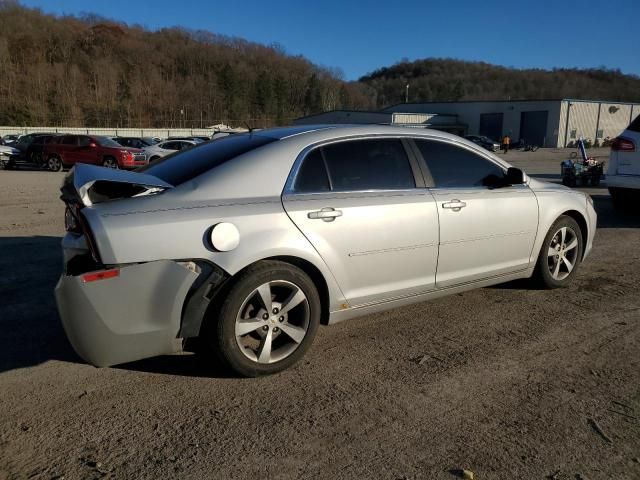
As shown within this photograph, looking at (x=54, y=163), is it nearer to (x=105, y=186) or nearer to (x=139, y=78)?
(x=105, y=186)

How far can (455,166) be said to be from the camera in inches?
171

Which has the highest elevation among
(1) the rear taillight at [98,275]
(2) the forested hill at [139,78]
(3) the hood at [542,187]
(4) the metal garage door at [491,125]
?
(2) the forested hill at [139,78]

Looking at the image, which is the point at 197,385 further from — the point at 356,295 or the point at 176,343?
the point at 356,295

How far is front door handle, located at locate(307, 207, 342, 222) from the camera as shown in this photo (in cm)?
343

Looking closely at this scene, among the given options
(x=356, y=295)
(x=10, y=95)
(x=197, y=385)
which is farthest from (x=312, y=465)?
(x=10, y=95)

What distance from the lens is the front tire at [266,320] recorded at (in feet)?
10.3

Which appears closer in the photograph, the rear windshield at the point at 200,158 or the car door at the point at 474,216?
the rear windshield at the point at 200,158

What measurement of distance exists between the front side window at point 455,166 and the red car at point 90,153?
19205mm

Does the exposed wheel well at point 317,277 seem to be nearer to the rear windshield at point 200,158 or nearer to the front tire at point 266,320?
the front tire at point 266,320

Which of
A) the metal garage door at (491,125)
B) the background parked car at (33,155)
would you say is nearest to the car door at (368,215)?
the background parked car at (33,155)

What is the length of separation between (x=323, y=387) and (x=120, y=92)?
120 m

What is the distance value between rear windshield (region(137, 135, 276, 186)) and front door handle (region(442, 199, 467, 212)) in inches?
55.7

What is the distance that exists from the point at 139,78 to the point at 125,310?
12689 centimetres

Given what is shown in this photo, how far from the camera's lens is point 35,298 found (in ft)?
15.5
